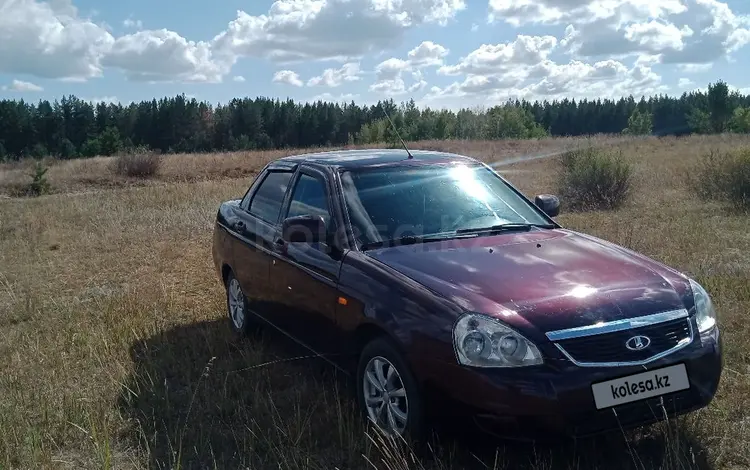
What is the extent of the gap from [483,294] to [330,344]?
1206mm

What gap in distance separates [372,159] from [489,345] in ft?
7.00

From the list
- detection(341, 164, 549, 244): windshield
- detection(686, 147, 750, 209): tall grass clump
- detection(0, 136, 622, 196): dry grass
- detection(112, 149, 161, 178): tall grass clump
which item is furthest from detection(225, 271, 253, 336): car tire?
detection(112, 149, 161, 178): tall grass clump

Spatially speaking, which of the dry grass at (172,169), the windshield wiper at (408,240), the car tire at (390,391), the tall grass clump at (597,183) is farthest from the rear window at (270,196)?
the dry grass at (172,169)

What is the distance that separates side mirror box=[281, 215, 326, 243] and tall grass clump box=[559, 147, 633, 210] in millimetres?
11393

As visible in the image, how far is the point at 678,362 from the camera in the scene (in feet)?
10.2

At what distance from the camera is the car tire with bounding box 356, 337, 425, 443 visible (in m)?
3.21

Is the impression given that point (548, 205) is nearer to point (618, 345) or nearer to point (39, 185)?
point (618, 345)

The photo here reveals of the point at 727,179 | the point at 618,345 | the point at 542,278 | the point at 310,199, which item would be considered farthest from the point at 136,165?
the point at 618,345

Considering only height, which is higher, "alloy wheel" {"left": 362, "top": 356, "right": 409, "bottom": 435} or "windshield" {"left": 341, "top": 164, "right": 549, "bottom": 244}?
"windshield" {"left": 341, "top": 164, "right": 549, "bottom": 244}

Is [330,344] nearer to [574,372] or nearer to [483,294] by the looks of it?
[483,294]

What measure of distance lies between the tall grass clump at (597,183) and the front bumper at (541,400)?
11.9 meters

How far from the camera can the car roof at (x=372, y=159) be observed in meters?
4.69

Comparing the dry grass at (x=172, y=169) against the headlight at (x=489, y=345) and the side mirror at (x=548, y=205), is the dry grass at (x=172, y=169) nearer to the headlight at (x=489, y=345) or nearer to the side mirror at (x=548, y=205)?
the side mirror at (x=548, y=205)

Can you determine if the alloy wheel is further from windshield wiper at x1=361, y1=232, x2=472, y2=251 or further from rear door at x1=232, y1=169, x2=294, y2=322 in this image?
rear door at x1=232, y1=169, x2=294, y2=322
